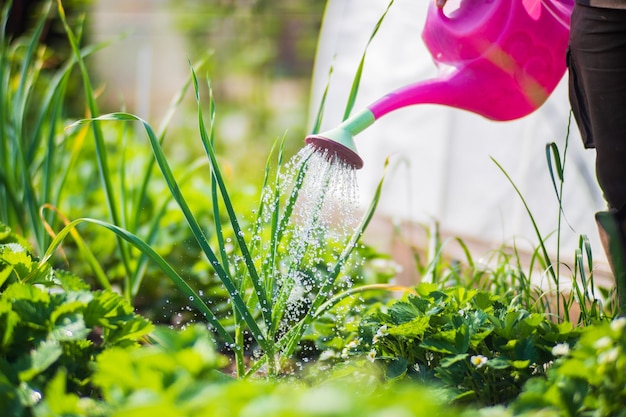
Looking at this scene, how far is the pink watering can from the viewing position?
151 centimetres

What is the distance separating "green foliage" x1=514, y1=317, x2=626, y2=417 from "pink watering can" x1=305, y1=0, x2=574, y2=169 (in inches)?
24.6

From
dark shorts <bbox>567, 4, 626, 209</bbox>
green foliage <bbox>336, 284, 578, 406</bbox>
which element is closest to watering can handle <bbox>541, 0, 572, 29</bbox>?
dark shorts <bbox>567, 4, 626, 209</bbox>

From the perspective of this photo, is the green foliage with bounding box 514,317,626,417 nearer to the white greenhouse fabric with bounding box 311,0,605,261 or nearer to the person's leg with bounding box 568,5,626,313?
the person's leg with bounding box 568,5,626,313

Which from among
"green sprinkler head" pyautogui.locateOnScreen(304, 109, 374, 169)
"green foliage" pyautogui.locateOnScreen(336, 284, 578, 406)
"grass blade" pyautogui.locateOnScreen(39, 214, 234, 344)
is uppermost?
"green sprinkler head" pyautogui.locateOnScreen(304, 109, 374, 169)

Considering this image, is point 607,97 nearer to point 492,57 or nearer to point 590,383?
point 492,57

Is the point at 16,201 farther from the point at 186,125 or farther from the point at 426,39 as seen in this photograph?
the point at 186,125

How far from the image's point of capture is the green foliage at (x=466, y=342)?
4.15 feet

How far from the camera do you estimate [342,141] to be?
1407 mm

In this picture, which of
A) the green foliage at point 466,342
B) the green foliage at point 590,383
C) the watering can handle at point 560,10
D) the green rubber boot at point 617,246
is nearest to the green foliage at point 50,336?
the green foliage at point 466,342

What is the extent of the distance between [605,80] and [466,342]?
1.80 feet

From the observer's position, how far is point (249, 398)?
80cm

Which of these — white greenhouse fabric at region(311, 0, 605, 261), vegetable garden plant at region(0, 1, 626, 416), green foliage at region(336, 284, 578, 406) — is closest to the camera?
vegetable garden plant at region(0, 1, 626, 416)

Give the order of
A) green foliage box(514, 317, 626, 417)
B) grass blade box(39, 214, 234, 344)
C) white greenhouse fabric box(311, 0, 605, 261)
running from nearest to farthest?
green foliage box(514, 317, 626, 417), grass blade box(39, 214, 234, 344), white greenhouse fabric box(311, 0, 605, 261)

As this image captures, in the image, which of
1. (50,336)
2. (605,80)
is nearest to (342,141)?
(605,80)
